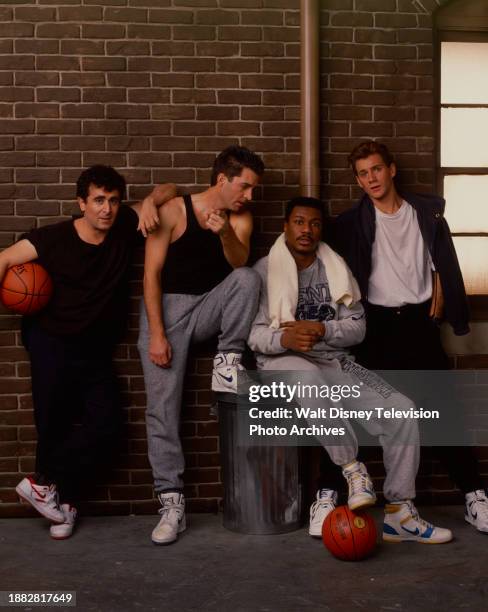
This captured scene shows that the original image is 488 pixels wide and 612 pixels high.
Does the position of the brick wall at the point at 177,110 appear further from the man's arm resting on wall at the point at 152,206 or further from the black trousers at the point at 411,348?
the black trousers at the point at 411,348

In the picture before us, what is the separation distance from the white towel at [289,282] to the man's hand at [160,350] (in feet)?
2.25

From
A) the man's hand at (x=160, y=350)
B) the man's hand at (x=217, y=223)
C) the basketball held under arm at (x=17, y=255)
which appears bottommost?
the man's hand at (x=160, y=350)

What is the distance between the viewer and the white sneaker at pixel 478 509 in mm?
4602

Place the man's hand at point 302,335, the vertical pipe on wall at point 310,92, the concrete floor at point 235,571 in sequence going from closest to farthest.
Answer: the concrete floor at point 235,571 < the man's hand at point 302,335 < the vertical pipe on wall at point 310,92

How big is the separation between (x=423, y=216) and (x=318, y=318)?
952 mm

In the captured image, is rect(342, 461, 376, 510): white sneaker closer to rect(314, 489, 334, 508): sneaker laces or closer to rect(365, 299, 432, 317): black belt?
rect(314, 489, 334, 508): sneaker laces

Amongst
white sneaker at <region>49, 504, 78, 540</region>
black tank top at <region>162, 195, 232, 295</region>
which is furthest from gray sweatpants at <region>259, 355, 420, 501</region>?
white sneaker at <region>49, 504, 78, 540</region>

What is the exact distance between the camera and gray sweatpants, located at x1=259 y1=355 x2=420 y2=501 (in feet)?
14.4

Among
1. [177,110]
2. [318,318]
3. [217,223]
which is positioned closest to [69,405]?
[217,223]

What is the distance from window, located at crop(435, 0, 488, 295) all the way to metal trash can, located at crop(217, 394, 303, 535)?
74.8 inches

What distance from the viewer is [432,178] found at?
521 cm

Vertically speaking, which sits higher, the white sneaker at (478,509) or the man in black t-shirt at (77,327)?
the man in black t-shirt at (77,327)

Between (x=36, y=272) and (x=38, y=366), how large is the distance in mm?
604

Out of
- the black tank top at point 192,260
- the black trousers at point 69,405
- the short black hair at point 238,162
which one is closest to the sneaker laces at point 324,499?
the black trousers at point 69,405
